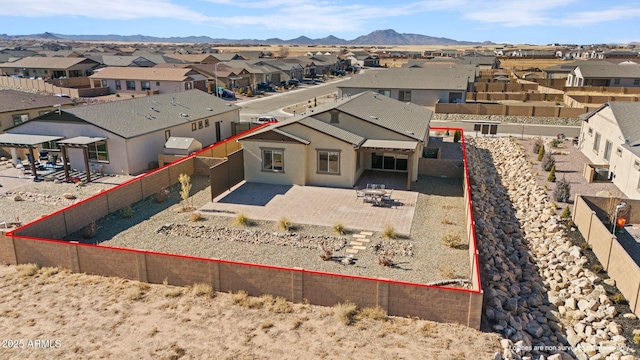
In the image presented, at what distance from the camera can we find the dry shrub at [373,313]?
47.1ft

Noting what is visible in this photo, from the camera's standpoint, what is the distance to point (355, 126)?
30.1 m

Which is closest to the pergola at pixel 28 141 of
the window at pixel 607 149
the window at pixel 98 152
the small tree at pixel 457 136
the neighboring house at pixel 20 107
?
the window at pixel 98 152

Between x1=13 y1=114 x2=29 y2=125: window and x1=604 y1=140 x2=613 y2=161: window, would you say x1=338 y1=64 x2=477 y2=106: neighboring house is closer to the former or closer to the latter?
x1=604 y1=140 x2=613 y2=161: window

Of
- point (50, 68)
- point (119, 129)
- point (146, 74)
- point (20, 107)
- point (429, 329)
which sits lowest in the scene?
point (429, 329)

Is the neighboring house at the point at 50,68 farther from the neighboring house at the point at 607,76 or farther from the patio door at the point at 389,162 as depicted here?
the neighboring house at the point at 607,76

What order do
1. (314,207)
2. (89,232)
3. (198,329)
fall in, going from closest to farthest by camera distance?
1. (198,329)
2. (89,232)
3. (314,207)

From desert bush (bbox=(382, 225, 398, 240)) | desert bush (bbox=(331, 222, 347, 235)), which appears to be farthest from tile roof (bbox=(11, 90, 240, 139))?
desert bush (bbox=(382, 225, 398, 240))

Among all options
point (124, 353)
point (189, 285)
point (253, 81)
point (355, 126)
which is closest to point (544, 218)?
point (355, 126)

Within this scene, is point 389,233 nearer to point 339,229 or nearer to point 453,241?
point 339,229

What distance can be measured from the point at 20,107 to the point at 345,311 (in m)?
36.8

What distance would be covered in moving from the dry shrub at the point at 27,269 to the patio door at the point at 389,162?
20.5m

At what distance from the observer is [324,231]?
2144cm

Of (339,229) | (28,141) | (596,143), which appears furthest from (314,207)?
(596,143)

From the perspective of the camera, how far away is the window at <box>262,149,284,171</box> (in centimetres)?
2830
